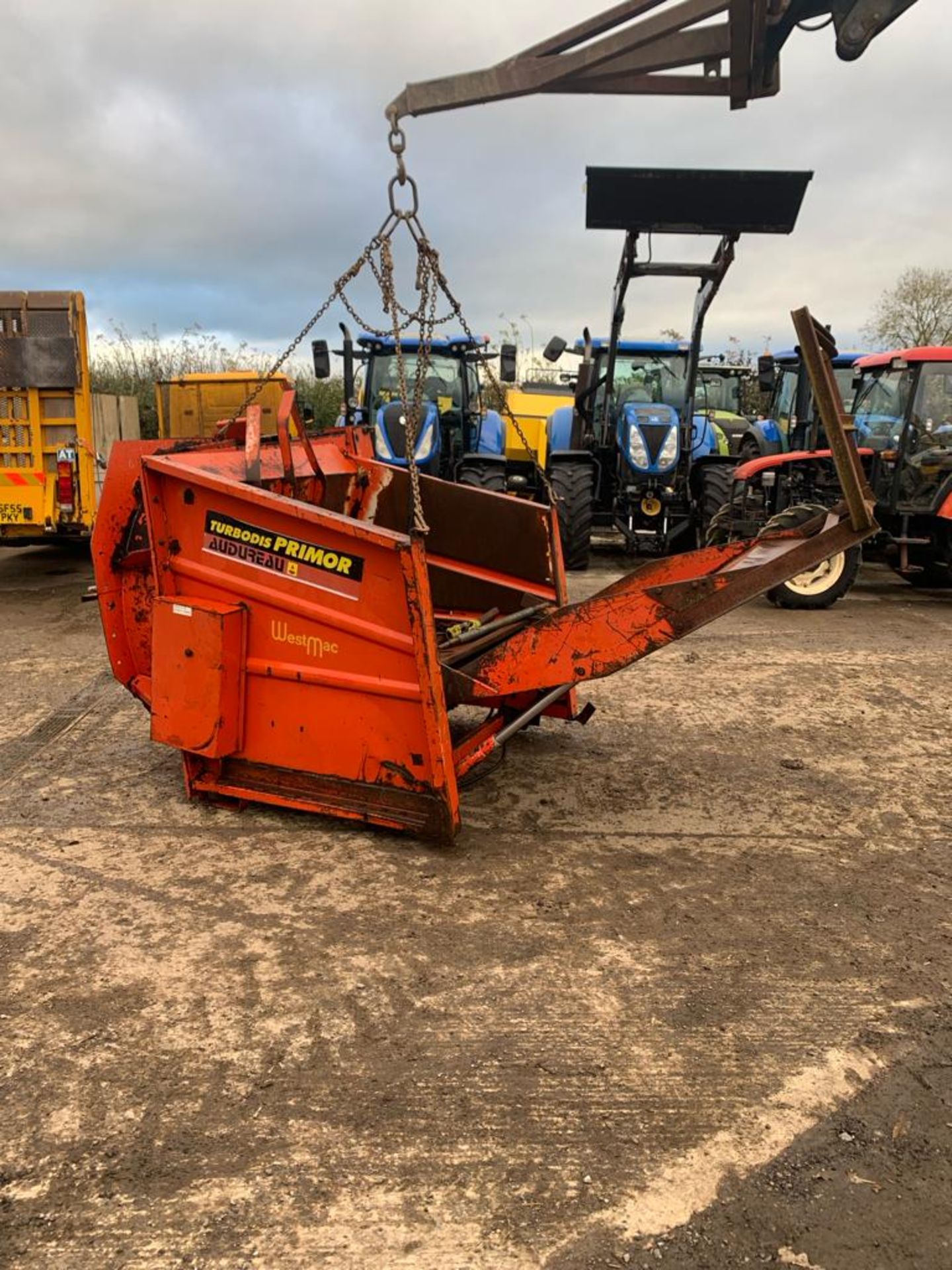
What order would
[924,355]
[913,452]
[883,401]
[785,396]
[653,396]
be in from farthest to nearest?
[785,396]
[653,396]
[883,401]
[913,452]
[924,355]

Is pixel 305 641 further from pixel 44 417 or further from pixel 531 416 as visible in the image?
pixel 531 416

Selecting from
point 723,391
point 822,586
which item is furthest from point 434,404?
point 723,391

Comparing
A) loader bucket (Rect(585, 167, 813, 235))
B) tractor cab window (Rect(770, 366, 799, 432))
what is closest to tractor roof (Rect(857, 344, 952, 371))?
loader bucket (Rect(585, 167, 813, 235))

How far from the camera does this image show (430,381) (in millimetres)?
10906

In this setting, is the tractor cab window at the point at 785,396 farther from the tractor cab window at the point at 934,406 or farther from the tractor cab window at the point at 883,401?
the tractor cab window at the point at 934,406

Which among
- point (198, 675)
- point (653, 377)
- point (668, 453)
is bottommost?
point (198, 675)

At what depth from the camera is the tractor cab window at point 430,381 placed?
35.7ft

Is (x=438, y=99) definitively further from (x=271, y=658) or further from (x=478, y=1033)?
(x=478, y=1033)

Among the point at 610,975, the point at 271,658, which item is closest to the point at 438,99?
the point at 271,658

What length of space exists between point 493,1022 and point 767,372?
11485mm

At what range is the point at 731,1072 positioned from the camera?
7.62 feet

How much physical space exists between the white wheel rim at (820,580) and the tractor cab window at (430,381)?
462 cm

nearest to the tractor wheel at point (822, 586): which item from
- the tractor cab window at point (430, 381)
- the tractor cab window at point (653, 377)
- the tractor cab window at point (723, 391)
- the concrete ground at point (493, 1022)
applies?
the tractor cab window at point (653, 377)

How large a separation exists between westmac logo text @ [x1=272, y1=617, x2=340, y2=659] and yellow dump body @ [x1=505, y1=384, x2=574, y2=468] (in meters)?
9.43
